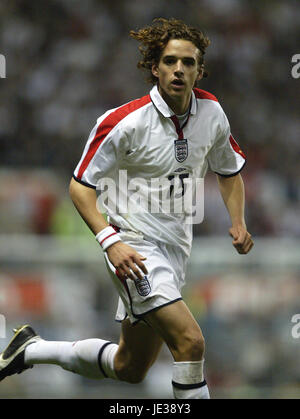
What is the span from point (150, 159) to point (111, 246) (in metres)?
0.56

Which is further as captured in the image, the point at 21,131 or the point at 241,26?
the point at 241,26

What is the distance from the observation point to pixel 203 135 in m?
4.62

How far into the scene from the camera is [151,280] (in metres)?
4.35

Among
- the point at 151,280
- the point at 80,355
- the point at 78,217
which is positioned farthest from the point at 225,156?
the point at 78,217

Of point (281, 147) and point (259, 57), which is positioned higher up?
point (259, 57)

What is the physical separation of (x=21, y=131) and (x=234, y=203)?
22.0 feet

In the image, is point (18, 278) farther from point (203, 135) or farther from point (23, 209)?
point (203, 135)

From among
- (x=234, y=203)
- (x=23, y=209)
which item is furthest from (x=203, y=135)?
(x=23, y=209)

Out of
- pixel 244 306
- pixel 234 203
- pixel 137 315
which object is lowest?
pixel 244 306

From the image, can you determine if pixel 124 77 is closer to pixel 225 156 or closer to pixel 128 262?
pixel 225 156

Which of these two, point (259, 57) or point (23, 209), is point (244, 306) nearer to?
point (23, 209)

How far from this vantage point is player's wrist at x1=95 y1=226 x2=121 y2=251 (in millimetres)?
4281
